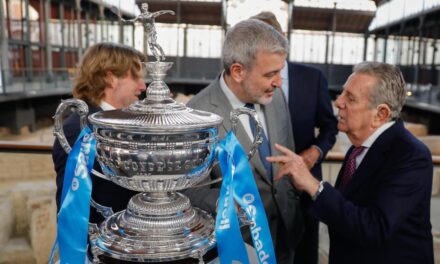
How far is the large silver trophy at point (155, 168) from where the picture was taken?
80cm

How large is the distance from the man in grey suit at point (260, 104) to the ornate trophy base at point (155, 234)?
25 cm

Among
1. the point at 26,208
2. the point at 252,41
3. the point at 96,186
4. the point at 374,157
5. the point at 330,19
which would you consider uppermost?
the point at 330,19

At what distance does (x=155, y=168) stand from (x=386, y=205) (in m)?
0.61

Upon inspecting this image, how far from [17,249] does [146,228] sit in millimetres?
1519

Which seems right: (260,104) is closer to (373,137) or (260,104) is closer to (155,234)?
(373,137)

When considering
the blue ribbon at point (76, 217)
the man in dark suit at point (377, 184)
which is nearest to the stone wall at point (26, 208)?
the blue ribbon at point (76, 217)

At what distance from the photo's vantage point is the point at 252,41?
124 cm

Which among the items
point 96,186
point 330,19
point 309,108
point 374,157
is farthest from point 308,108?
point 330,19

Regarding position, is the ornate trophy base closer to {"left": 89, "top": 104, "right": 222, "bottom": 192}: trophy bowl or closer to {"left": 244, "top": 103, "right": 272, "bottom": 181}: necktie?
{"left": 89, "top": 104, "right": 222, "bottom": 192}: trophy bowl

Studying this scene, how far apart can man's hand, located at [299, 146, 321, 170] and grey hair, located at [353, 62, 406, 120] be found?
476 mm

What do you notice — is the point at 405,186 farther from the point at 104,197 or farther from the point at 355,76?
the point at 104,197

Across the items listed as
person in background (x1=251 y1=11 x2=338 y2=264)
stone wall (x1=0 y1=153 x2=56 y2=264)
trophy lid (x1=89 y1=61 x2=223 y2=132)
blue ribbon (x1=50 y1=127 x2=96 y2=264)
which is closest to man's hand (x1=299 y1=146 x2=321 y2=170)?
person in background (x1=251 y1=11 x2=338 y2=264)

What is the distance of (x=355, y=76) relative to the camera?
3.93 feet

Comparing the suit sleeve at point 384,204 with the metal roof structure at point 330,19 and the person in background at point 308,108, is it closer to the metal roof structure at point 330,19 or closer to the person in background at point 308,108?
the person in background at point 308,108
